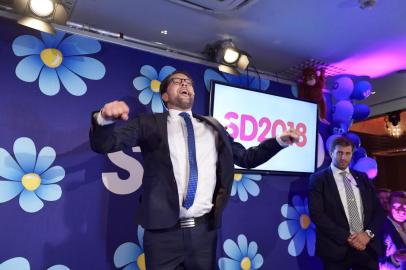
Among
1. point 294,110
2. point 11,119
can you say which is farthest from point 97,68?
point 294,110

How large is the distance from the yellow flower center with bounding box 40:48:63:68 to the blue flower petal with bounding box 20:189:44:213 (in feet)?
2.75

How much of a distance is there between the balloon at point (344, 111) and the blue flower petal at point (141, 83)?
190cm

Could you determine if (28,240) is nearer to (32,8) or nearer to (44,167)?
(44,167)

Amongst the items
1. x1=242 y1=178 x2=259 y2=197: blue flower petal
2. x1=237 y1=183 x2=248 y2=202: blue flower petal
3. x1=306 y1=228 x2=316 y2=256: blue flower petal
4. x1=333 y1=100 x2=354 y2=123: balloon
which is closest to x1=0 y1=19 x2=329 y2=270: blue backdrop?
x1=237 y1=183 x2=248 y2=202: blue flower petal

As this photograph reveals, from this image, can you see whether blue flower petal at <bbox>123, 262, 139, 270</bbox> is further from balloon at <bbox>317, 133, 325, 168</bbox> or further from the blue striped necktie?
balloon at <bbox>317, 133, 325, 168</bbox>

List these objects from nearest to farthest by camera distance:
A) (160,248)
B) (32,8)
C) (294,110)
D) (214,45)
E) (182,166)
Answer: (160,248) → (182,166) → (32,8) → (214,45) → (294,110)

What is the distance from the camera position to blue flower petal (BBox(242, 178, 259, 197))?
9.07 ft

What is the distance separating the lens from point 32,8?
1916mm

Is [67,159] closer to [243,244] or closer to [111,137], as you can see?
[111,137]

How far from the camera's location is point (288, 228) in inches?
117

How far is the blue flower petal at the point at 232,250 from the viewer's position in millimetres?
2594

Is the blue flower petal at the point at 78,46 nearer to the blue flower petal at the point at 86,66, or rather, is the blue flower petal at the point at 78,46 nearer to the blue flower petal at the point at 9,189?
the blue flower petal at the point at 86,66

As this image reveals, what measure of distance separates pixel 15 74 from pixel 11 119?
290mm

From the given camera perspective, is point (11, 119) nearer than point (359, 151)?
Yes
